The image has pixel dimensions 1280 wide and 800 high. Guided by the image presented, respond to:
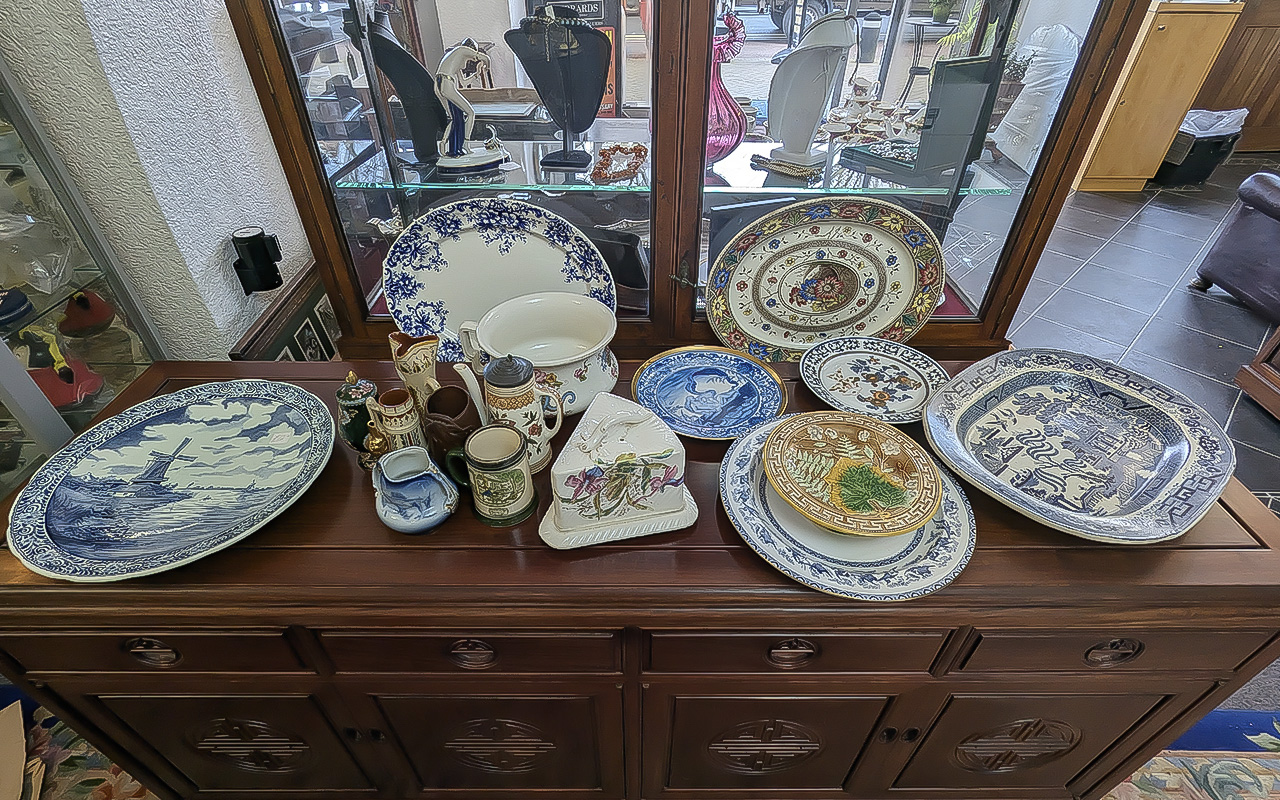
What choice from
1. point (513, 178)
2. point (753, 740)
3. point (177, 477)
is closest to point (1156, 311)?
point (753, 740)

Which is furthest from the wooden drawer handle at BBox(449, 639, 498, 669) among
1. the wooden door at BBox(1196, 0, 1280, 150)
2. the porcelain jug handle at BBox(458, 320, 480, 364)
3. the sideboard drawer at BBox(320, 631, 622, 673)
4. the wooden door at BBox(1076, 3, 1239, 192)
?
the wooden door at BBox(1196, 0, 1280, 150)

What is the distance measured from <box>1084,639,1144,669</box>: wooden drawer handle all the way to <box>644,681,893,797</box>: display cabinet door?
0.88ft

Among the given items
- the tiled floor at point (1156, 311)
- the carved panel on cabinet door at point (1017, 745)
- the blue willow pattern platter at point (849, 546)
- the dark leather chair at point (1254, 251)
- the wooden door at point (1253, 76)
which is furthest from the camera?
the wooden door at point (1253, 76)

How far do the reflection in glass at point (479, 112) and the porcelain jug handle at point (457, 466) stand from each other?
1.57 feet

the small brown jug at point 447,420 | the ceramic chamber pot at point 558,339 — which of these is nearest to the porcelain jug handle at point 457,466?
the small brown jug at point 447,420

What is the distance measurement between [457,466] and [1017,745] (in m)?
0.99

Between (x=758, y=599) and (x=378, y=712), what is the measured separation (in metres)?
0.61

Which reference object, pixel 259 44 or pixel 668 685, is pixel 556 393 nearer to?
pixel 668 685

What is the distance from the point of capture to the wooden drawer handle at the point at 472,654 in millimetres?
794

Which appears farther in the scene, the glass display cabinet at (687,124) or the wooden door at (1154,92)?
the wooden door at (1154,92)

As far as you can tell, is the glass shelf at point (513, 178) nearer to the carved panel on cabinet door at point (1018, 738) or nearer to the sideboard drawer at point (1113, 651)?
the sideboard drawer at point (1113, 651)

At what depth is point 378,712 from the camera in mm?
910

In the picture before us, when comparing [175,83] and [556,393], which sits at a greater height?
[175,83]

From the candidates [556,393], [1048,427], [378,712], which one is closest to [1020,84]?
[1048,427]
